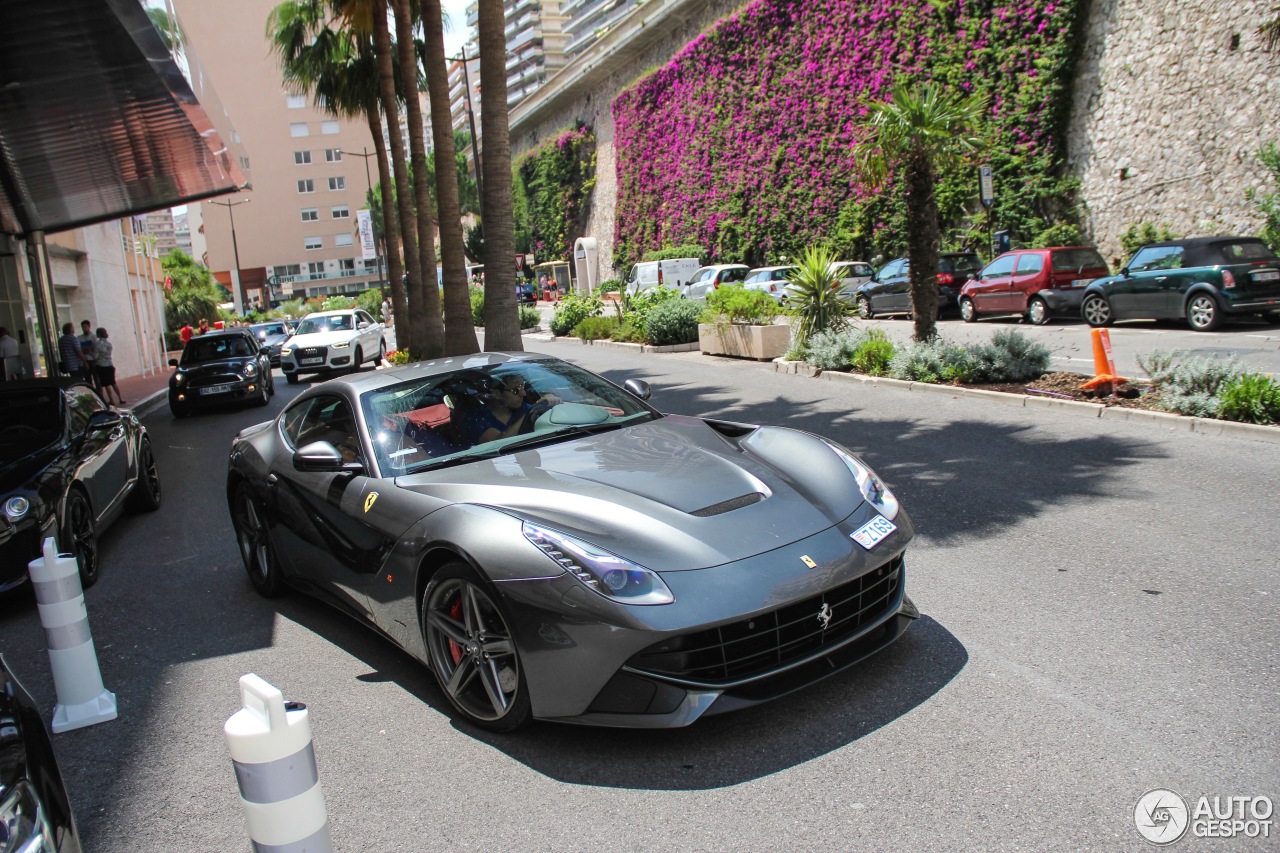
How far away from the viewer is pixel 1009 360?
11.7 metres

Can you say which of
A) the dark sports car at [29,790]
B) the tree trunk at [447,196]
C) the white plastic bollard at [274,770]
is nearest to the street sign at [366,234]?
the tree trunk at [447,196]

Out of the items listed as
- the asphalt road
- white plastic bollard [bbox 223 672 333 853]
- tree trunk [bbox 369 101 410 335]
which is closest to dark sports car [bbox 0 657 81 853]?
white plastic bollard [bbox 223 672 333 853]

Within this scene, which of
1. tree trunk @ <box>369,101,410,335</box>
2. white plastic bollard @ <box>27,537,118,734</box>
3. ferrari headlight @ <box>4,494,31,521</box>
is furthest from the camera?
tree trunk @ <box>369,101,410,335</box>

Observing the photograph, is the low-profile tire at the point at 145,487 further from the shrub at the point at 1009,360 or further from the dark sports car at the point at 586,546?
the shrub at the point at 1009,360

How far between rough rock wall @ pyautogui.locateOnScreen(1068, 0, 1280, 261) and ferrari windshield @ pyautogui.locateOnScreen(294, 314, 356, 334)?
19.1 m

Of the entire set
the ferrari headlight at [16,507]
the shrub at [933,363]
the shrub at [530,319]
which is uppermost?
the ferrari headlight at [16,507]

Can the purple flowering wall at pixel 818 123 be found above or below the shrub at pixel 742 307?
above

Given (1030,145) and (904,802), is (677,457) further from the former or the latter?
(1030,145)

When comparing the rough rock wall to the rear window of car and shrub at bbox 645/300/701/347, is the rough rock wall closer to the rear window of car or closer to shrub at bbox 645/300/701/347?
the rear window of car

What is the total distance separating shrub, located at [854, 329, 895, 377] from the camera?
13516mm

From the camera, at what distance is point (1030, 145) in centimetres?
2398

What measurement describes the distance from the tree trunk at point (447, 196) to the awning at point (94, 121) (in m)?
3.49

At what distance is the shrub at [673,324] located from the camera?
2089 centimetres

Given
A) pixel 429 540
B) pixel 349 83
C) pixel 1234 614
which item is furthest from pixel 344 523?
pixel 349 83
